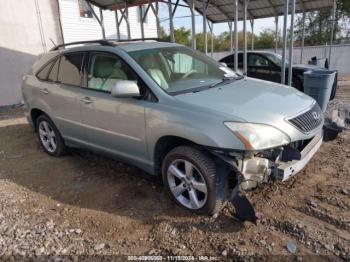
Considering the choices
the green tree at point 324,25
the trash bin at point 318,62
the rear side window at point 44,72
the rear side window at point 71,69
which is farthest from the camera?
the green tree at point 324,25

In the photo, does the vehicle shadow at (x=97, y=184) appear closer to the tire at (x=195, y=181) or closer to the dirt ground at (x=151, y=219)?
the dirt ground at (x=151, y=219)

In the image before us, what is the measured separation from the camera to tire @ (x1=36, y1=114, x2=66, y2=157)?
481cm

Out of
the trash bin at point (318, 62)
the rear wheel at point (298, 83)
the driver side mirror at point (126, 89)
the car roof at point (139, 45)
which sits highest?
the car roof at point (139, 45)

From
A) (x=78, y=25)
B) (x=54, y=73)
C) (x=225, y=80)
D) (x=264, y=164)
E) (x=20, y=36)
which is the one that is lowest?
(x=264, y=164)

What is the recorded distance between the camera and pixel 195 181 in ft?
10.1

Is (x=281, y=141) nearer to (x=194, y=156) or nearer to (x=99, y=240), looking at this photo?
(x=194, y=156)

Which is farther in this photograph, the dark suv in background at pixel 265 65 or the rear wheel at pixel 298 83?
the dark suv in background at pixel 265 65

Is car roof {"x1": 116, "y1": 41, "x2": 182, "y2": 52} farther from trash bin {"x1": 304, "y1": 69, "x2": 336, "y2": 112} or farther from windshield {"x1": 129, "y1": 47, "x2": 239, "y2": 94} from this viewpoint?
trash bin {"x1": 304, "y1": 69, "x2": 336, "y2": 112}

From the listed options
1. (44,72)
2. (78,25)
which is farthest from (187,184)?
(78,25)

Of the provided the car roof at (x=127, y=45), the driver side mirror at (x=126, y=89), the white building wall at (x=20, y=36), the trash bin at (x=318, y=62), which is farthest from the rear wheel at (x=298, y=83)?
the white building wall at (x=20, y=36)

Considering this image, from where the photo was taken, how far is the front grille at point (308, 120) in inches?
116

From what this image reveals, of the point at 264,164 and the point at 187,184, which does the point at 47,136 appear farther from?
the point at 264,164

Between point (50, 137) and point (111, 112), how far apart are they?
191 centimetres

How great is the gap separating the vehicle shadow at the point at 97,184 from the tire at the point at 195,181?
12 centimetres
